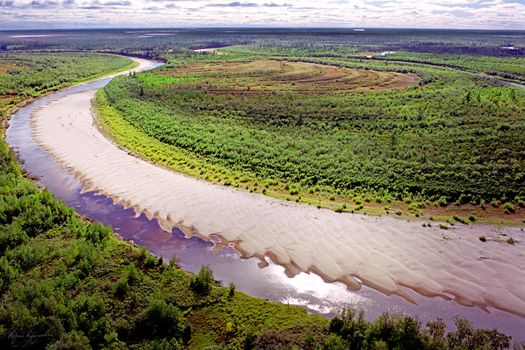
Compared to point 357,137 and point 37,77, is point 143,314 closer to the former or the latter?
point 357,137

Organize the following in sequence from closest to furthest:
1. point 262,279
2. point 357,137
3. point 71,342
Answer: point 71,342
point 262,279
point 357,137

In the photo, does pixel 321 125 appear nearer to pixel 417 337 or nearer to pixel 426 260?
pixel 426 260

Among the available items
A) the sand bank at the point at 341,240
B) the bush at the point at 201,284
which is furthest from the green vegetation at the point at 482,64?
the bush at the point at 201,284

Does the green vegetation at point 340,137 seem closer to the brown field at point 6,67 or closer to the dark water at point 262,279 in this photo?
the dark water at point 262,279

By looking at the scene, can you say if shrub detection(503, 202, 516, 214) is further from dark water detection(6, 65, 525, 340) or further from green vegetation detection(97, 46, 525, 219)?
dark water detection(6, 65, 525, 340)

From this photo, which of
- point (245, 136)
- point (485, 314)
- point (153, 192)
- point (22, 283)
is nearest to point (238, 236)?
point (153, 192)

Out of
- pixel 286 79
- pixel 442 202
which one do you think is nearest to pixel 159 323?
pixel 442 202
